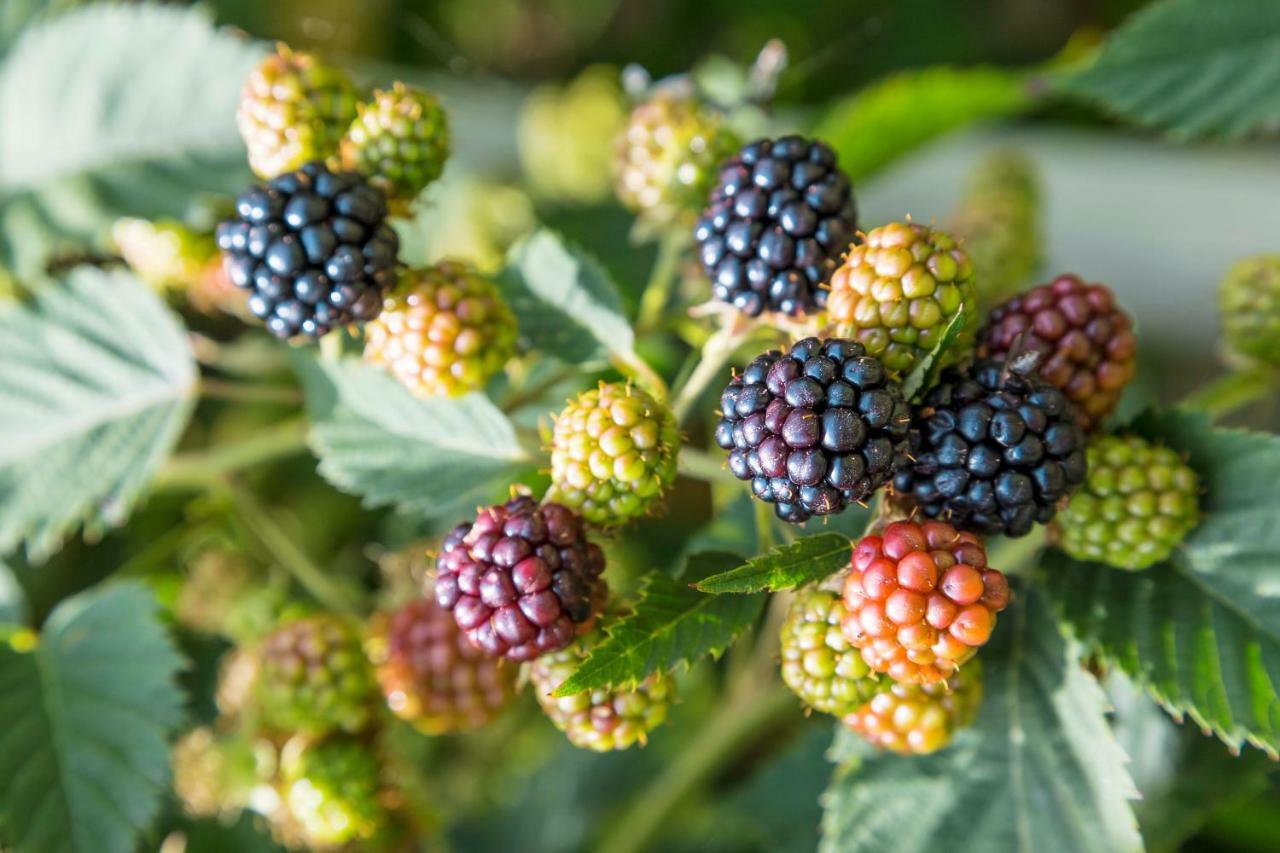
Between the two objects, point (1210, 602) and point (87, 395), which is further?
point (87, 395)

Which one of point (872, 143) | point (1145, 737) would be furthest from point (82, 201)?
point (1145, 737)

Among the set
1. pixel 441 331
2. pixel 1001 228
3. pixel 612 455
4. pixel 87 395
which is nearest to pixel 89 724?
pixel 87 395

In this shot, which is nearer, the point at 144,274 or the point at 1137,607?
the point at 1137,607

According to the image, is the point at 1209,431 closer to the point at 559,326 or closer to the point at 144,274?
the point at 559,326

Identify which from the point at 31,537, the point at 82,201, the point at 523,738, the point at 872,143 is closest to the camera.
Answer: the point at 31,537

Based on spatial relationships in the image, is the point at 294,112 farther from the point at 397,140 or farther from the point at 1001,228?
the point at 1001,228

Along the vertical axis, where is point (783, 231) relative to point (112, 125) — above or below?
above
